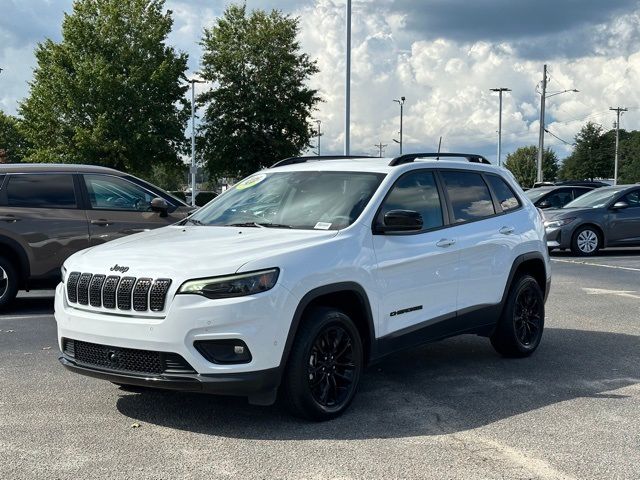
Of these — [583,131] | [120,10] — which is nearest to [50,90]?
[120,10]

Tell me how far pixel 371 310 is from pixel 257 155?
129ft

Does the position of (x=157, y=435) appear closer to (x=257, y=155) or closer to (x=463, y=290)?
(x=463, y=290)

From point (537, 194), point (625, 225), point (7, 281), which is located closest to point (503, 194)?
point (7, 281)

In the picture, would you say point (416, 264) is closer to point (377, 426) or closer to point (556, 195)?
point (377, 426)

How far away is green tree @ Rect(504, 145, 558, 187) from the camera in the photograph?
13288 centimetres

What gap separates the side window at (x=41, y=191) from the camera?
373 inches

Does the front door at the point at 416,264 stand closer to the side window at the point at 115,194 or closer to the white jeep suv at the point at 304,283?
the white jeep suv at the point at 304,283

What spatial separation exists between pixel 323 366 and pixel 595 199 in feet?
49.0

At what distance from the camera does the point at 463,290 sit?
629 centimetres

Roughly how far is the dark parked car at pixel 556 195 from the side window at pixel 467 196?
1356 cm

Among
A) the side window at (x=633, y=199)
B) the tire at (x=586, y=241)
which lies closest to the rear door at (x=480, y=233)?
the tire at (x=586, y=241)

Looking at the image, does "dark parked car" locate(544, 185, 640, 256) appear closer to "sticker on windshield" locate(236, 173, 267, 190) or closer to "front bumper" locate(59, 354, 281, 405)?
"sticker on windshield" locate(236, 173, 267, 190)

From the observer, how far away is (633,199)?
18.2 meters

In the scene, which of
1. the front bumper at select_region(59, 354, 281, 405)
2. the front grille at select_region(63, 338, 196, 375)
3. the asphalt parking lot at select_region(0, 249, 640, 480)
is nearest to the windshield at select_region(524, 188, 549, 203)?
the asphalt parking lot at select_region(0, 249, 640, 480)
